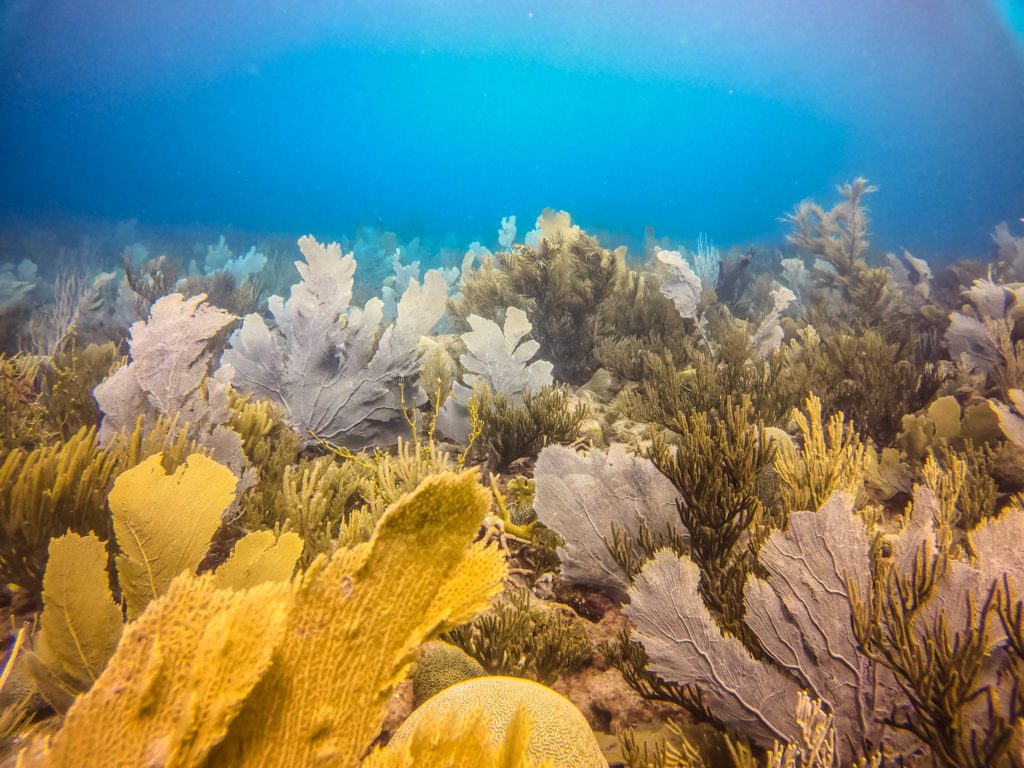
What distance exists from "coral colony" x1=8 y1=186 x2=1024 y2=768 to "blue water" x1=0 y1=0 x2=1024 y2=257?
37773 mm

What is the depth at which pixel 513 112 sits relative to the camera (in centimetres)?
10475

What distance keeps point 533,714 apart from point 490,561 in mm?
789

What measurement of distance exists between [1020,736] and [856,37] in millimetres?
99102

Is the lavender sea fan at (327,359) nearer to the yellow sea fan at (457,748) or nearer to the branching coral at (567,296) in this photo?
the branching coral at (567,296)

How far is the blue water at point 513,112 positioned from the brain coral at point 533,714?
40.3 metres

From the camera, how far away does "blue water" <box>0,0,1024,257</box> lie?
55.3 metres

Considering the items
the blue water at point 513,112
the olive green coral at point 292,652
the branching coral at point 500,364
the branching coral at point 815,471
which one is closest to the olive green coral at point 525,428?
the branching coral at point 500,364

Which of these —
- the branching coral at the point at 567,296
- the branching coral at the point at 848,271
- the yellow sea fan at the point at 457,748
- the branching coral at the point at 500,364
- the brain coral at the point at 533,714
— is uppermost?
the branching coral at the point at 848,271

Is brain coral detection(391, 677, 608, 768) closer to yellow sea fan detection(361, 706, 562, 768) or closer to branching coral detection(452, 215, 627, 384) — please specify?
yellow sea fan detection(361, 706, 562, 768)

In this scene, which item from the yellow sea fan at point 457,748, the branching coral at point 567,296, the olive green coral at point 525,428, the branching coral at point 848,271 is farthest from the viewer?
the branching coral at point 848,271

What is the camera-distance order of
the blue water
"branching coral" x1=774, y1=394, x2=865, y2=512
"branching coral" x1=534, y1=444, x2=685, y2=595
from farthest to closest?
the blue water < "branching coral" x1=534, y1=444, x2=685, y2=595 < "branching coral" x1=774, y1=394, x2=865, y2=512

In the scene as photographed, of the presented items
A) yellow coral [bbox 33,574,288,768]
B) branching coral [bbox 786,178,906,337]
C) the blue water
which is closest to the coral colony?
yellow coral [bbox 33,574,288,768]

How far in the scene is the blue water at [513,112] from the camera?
55.3 metres

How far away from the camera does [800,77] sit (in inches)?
3115
